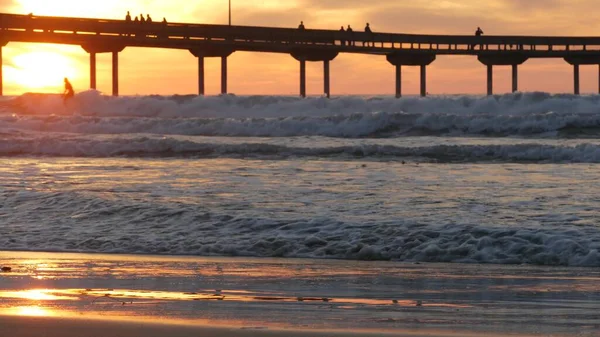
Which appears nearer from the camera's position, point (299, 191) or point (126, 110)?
point (299, 191)

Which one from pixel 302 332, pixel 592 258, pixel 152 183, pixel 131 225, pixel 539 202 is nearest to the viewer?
pixel 302 332

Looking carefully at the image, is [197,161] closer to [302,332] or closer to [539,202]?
[539,202]

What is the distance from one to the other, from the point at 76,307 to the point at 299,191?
6.68 metres

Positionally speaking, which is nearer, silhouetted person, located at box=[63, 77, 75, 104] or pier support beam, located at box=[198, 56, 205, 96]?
pier support beam, located at box=[198, 56, 205, 96]

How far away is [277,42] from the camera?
47.4 meters

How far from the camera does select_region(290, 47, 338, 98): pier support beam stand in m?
48.3

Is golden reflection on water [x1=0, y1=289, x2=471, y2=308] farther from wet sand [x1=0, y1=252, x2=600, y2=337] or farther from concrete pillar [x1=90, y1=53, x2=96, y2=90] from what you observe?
concrete pillar [x1=90, y1=53, x2=96, y2=90]

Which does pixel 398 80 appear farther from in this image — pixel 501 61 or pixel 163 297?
pixel 163 297

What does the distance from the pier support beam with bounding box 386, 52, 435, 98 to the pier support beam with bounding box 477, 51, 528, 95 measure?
9.66 ft

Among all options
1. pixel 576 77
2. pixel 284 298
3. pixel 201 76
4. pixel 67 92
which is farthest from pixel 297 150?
pixel 576 77

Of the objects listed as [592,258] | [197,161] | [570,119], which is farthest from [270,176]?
[570,119]

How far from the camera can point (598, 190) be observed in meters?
12.1

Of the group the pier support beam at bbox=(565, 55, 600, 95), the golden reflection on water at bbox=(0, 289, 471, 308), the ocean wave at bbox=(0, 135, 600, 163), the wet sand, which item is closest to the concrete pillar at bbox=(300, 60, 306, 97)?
the pier support beam at bbox=(565, 55, 600, 95)

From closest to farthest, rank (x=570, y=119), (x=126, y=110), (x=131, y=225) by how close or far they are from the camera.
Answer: (x=131, y=225), (x=570, y=119), (x=126, y=110)
